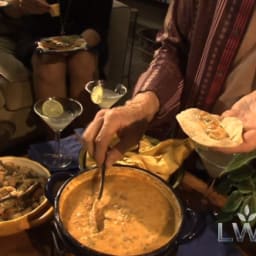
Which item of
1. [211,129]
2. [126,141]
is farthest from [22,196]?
[211,129]

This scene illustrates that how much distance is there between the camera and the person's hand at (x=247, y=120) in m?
0.74

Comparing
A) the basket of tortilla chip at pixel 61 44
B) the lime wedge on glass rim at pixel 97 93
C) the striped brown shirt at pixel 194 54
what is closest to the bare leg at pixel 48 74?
the basket of tortilla chip at pixel 61 44

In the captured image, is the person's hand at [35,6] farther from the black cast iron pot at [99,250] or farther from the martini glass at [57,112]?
the black cast iron pot at [99,250]

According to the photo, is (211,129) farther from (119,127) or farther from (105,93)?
(105,93)

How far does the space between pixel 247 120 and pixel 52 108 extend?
2.75ft

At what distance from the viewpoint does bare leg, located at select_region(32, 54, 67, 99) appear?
211 cm

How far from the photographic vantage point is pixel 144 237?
0.74 metres

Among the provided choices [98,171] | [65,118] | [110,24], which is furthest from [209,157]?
[110,24]

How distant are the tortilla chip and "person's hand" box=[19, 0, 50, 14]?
1.48 metres

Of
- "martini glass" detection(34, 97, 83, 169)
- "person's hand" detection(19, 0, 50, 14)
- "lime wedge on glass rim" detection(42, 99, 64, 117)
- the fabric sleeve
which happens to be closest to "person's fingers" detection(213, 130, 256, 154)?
the fabric sleeve

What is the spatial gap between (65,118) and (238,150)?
819mm

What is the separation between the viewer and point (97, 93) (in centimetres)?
181

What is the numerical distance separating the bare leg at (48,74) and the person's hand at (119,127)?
46.9 inches

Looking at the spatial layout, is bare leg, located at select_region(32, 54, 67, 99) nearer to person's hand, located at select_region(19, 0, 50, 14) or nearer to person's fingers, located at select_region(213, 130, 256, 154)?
person's hand, located at select_region(19, 0, 50, 14)
